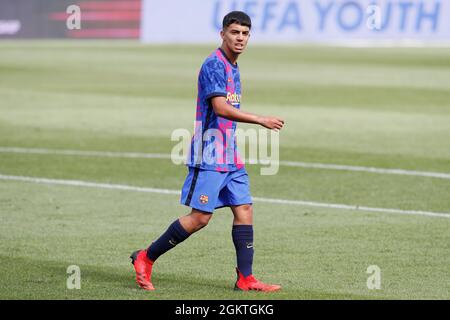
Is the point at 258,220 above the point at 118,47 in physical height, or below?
below

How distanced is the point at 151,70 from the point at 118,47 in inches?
406

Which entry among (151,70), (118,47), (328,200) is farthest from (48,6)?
(328,200)

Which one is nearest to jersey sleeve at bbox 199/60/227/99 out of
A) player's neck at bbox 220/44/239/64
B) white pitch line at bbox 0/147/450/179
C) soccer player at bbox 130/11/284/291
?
soccer player at bbox 130/11/284/291

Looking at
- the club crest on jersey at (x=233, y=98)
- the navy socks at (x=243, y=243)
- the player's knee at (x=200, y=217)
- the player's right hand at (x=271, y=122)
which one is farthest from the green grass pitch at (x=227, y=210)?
the club crest on jersey at (x=233, y=98)

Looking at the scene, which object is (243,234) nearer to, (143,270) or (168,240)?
(168,240)

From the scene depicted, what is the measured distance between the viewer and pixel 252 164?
52.0 feet

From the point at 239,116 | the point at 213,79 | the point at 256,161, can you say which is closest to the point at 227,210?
the point at 256,161

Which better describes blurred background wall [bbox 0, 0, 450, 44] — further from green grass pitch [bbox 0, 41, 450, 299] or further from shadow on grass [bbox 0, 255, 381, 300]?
shadow on grass [bbox 0, 255, 381, 300]

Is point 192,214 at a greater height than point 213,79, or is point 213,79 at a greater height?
point 213,79

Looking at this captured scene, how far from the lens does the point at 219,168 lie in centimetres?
822

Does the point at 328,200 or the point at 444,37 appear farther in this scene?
the point at 444,37

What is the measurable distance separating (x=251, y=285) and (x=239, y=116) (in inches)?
49.2

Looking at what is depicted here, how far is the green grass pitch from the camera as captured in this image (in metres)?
8.81

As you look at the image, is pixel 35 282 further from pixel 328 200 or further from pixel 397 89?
pixel 397 89
